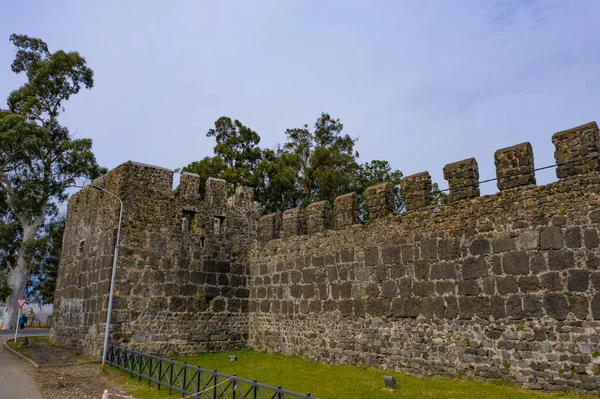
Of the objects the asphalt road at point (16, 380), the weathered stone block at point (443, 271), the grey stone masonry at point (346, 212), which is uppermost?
the grey stone masonry at point (346, 212)

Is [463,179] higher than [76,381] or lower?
higher

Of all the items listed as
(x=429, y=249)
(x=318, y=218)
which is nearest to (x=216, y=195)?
(x=318, y=218)

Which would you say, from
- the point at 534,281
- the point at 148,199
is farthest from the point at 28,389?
the point at 534,281

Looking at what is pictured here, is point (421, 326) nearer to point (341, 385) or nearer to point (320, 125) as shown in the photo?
point (341, 385)

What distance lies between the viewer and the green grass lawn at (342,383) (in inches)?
404

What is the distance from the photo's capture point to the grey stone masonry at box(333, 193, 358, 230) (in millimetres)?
15375

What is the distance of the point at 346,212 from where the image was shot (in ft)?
50.8

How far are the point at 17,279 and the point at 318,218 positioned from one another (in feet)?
107

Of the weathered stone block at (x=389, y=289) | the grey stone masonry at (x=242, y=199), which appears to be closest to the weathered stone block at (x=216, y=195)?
the grey stone masonry at (x=242, y=199)

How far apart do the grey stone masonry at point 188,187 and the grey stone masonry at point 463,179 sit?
388 inches

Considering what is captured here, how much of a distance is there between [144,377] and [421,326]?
755 cm

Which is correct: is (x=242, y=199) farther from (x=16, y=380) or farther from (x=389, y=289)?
(x=16, y=380)

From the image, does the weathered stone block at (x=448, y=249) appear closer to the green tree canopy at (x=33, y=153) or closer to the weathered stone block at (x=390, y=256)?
the weathered stone block at (x=390, y=256)

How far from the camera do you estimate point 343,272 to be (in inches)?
596
